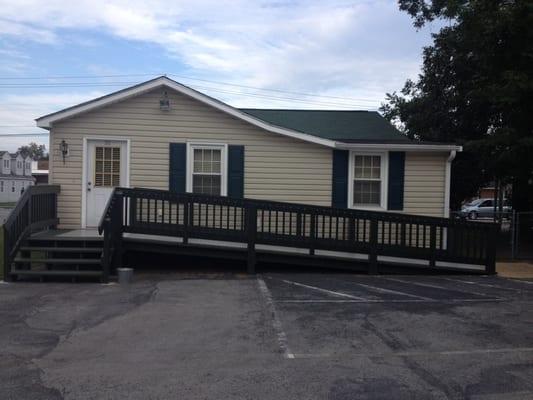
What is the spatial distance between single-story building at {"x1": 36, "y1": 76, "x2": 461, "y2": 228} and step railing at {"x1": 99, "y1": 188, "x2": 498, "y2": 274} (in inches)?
42.7

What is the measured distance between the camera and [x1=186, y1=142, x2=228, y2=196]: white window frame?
1321 cm

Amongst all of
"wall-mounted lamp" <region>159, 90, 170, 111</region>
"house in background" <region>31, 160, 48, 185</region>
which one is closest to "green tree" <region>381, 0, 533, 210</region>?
"wall-mounted lamp" <region>159, 90, 170, 111</region>

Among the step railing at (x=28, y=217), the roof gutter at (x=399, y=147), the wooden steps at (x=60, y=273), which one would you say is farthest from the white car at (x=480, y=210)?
the wooden steps at (x=60, y=273)

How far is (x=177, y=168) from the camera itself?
13172 millimetres

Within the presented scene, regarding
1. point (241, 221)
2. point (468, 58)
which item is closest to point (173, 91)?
point (241, 221)

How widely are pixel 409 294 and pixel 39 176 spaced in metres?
74.9

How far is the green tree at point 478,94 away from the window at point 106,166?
8.77 m

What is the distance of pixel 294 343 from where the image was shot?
6488 millimetres

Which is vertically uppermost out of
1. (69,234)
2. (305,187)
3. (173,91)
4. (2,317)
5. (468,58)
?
(468,58)

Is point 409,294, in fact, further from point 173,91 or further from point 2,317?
point 173,91

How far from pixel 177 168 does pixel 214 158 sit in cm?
88

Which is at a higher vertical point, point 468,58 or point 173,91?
point 468,58

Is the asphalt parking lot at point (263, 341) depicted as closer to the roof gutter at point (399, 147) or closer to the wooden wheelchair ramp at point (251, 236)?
the wooden wheelchair ramp at point (251, 236)

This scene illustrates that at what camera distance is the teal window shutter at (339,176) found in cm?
1366
